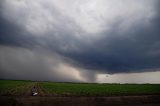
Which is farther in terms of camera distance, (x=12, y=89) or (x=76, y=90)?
(x=76, y=90)

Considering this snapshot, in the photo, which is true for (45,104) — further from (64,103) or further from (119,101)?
(119,101)

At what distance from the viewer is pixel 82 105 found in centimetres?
3622

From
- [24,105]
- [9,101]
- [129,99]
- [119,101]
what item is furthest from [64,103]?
[129,99]

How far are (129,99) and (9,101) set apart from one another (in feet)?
86.3

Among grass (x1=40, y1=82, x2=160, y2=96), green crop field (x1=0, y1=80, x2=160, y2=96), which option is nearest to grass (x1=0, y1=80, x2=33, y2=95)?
green crop field (x1=0, y1=80, x2=160, y2=96)

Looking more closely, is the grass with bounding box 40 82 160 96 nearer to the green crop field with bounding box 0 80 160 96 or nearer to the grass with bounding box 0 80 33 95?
the green crop field with bounding box 0 80 160 96

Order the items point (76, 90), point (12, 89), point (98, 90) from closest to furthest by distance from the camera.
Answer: point (12, 89)
point (76, 90)
point (98, 90)

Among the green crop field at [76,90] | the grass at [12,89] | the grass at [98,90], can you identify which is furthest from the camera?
the grass at [98,90]

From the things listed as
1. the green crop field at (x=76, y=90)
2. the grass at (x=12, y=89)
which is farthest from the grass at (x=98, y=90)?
the grass at (x=12, y=89)

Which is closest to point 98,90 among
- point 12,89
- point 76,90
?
point 76,90

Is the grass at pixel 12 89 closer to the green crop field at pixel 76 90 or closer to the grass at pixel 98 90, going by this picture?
the green crop field at pixel 76 90

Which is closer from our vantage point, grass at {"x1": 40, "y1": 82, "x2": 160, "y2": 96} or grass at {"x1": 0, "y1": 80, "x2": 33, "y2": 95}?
grass at {"x1": 0, "y1": 80, "x2": 33, "y2": 95}

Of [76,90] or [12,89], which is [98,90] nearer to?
[76,90]

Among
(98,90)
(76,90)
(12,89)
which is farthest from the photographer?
(98,90)
